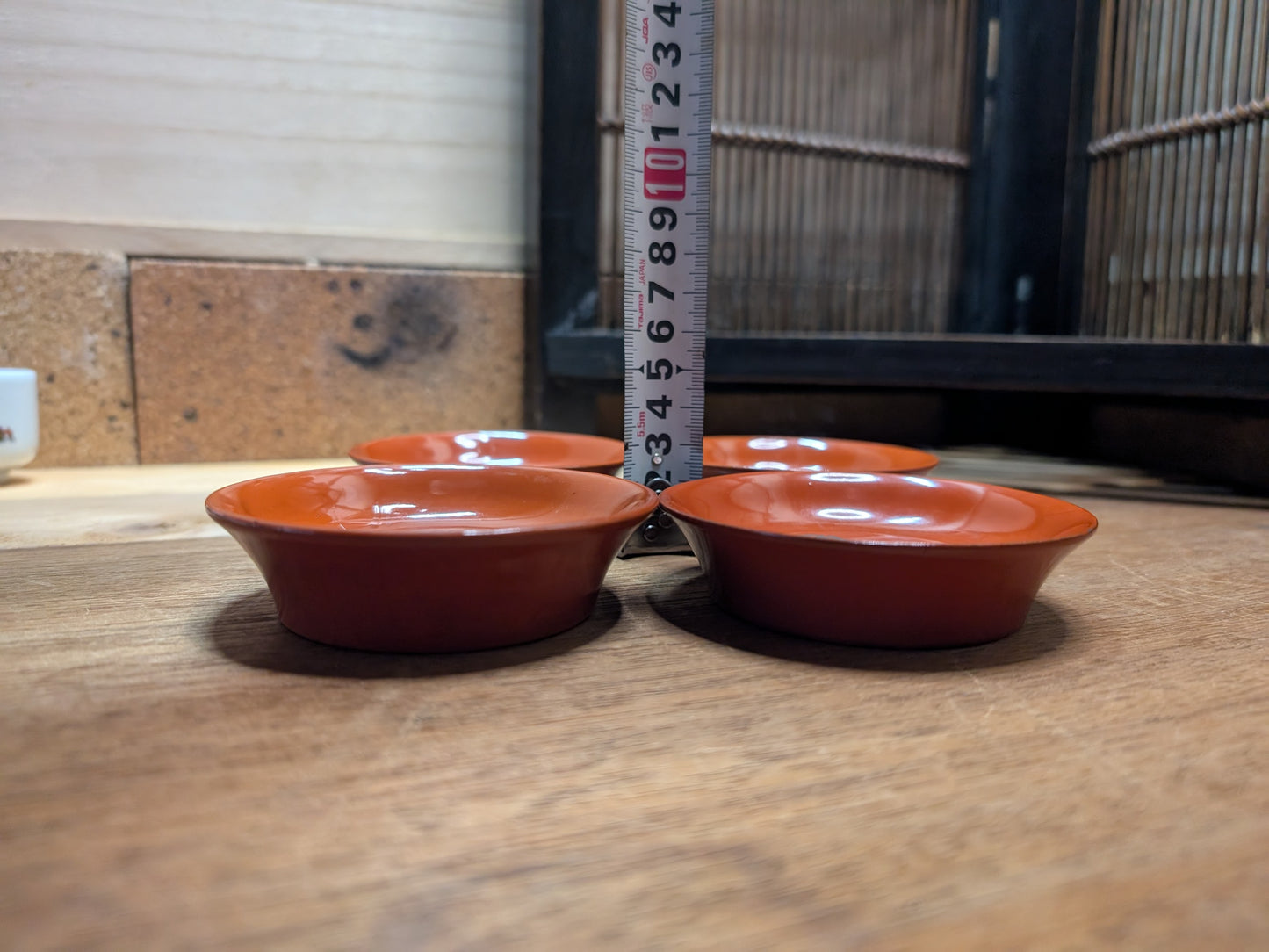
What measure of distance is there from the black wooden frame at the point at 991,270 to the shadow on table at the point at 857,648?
1.57 feet

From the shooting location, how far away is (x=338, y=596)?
58cm

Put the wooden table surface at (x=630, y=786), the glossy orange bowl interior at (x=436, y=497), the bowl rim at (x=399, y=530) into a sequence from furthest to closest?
the glossy orange bowl interior at (x=436, y=497) < the bowl rim at (x=399, y=530) < the wooden table surface at (x=630, y=786)

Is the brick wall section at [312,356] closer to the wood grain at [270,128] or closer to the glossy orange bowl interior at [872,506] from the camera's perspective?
the wood grain at [270,128]

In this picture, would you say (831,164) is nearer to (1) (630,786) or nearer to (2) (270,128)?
(2) (270,128)

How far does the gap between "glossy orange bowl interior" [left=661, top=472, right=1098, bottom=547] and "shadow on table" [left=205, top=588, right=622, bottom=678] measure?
141 millimetres

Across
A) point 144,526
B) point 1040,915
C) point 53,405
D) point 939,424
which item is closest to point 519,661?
point 1040,915

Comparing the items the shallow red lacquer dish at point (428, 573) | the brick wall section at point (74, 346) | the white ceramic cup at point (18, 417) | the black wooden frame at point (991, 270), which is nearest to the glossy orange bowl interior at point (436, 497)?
the shallow red lacquer dish at point (428, 573)

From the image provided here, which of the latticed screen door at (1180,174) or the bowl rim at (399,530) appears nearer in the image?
the bowl rim at (399,530)

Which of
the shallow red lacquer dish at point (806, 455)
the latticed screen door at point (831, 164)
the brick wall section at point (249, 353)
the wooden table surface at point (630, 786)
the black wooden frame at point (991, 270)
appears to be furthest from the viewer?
Result: the latticed screen door at point (831, 164)

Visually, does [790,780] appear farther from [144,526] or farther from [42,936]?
[144,526]

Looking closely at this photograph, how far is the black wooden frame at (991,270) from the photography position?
1.18 m

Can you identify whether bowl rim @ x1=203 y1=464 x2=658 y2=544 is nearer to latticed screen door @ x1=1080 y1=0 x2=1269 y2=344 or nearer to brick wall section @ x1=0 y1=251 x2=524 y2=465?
brick wall section @ x1=0 y1=251 x2=524 y2=465

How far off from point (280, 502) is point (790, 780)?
18.0 inches

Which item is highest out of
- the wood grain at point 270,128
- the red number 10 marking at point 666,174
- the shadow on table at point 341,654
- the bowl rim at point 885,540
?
the wood grain at point 270,128
